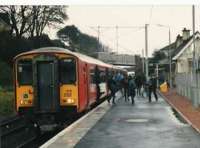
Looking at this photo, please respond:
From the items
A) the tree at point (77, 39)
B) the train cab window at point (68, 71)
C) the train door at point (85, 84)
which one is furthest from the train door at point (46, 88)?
the tree at point (77, 39)

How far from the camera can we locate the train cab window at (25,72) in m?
22.3

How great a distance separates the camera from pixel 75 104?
2214 centimetres

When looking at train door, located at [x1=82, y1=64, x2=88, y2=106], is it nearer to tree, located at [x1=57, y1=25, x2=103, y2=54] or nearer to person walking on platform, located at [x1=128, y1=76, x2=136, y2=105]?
person walking on platform, located at [x1=128, y1=76, x2=136, y2=105]

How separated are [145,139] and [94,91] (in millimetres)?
14559

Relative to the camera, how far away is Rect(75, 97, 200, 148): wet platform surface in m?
15.2

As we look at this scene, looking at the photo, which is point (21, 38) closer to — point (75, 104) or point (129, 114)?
point (129, 114)

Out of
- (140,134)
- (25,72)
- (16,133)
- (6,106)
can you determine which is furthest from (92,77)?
(140,134)

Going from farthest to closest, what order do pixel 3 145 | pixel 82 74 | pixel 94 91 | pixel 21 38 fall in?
pixel 21 38 → pixel 94 91 → pixel 82 74 → pixel 3 145

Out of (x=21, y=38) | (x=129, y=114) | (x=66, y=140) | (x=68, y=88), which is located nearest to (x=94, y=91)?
(x=129, y=114)

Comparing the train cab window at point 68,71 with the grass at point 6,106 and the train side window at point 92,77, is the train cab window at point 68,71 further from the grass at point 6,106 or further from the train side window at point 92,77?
the grass at point 6,106

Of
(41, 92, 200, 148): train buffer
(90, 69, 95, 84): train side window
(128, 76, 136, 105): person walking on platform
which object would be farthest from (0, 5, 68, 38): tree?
(41, 92, 200, 148): train buffer

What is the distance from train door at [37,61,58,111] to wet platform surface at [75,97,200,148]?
178 centimetres

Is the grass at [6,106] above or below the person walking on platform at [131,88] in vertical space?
below

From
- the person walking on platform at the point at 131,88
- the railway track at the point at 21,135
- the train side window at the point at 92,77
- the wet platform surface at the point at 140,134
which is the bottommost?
the railway track at the point at 21,135
